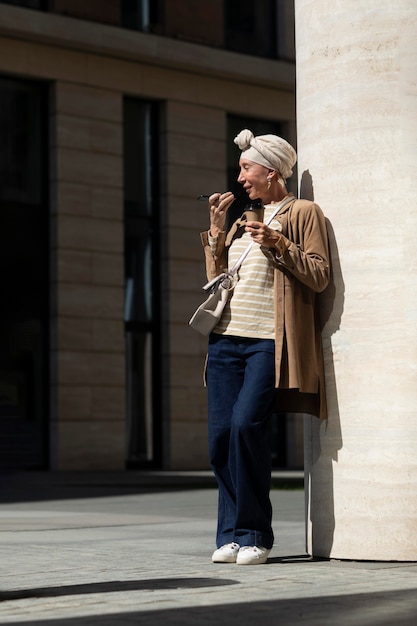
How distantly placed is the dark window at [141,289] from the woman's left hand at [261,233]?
60.0 ft

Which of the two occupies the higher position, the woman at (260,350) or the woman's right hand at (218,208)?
the woman's right hand at (218,208)

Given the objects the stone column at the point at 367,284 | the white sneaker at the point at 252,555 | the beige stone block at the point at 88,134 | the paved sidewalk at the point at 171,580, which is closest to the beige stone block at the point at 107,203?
the beige stone block at the point at 88,134

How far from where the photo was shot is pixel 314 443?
23.7 ft

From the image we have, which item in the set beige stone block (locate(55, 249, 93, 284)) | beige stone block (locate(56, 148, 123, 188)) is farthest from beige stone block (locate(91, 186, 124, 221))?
beige stone block (locate(55, 249, 93, 284))

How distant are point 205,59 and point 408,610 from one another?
21782 millimetres

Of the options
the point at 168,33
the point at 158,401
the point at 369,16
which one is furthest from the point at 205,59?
the point at 369,16

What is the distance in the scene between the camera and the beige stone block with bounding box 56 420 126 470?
2375 cm

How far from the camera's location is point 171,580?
6191 mm

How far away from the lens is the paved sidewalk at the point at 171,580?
5.01m

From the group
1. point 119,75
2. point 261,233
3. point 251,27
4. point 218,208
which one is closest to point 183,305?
point 119,75

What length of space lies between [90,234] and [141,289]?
159cm

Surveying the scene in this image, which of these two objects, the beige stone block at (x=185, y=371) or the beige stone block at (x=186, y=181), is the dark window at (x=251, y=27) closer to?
the beige stone block at (x=186, y=181)

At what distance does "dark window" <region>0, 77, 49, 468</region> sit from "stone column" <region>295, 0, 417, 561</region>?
1667 centimetres

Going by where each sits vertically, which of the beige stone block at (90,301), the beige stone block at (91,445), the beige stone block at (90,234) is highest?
the beige stone block at (90,234)
